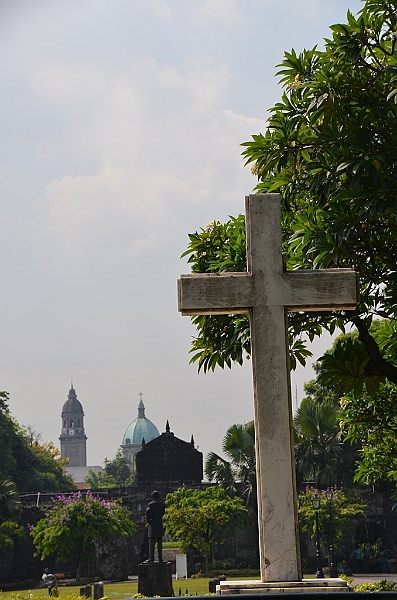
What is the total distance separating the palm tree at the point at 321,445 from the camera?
38.3 m

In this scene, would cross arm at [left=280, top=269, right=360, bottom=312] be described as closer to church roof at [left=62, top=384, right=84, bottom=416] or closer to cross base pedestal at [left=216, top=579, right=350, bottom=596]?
cross base pedestal at [left=216, top=579, right=350, bottom=596]

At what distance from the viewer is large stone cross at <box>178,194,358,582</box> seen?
4.43 meters

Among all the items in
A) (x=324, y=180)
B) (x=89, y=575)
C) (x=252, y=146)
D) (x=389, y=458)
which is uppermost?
(x=252, y=146)

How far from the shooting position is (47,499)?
46.8 metres

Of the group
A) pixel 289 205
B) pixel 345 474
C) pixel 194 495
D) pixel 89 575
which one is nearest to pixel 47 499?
pixel 89 575

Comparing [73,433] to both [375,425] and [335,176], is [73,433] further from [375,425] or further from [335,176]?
[335,176]

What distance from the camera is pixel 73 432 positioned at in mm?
164000

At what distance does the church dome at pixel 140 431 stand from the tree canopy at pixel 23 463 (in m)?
64.8

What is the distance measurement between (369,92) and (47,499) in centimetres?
4214

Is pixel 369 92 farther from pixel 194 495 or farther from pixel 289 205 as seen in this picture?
pixel 194 495

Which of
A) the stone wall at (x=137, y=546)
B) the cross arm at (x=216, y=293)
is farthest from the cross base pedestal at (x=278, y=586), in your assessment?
the stone wall at (x=137, y=546)

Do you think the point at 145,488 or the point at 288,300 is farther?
the point at 145,488

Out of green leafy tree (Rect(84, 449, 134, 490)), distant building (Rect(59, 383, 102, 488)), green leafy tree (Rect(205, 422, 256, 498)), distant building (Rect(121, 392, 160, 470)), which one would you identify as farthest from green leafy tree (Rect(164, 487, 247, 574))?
distant building (Rect(59, 383, 102, 488))

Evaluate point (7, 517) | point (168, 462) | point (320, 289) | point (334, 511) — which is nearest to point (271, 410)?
point (320, 289)
